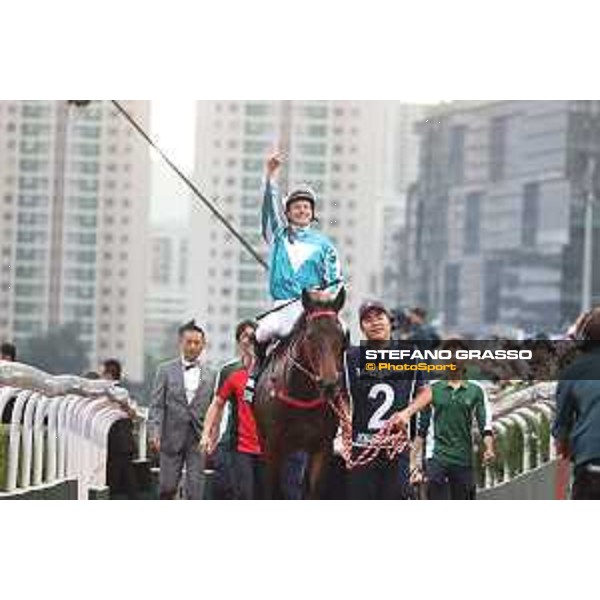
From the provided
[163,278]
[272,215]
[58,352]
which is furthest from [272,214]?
[58,352]

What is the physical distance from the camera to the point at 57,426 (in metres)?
18.2

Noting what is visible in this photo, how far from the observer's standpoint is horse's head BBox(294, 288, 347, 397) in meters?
18.1

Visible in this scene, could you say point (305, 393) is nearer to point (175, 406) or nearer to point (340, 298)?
point (340, 298)

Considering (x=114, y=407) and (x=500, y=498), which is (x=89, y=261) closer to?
(x=114, y=407)

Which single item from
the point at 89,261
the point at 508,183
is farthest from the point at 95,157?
the point at 508,183

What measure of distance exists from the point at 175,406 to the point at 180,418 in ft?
0.17

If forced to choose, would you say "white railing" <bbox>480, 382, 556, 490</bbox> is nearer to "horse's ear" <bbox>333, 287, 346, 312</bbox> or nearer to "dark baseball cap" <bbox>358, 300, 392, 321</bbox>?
"dark baseball cap" <bbox>358, 300, 392, 321</bbox>

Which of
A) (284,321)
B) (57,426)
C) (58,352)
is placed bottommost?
(57,426)

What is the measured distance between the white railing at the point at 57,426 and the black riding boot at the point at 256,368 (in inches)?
15.5

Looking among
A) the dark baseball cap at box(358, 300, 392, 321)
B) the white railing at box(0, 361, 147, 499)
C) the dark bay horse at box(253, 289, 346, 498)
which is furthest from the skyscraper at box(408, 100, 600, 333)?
the white railing at box(0, 361, 147, 499)

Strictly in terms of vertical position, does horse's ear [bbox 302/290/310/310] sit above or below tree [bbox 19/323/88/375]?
above

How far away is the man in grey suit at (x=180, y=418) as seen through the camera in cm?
1811

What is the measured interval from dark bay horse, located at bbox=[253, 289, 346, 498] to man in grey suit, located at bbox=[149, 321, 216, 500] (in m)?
0.21

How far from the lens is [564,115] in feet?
59.2
